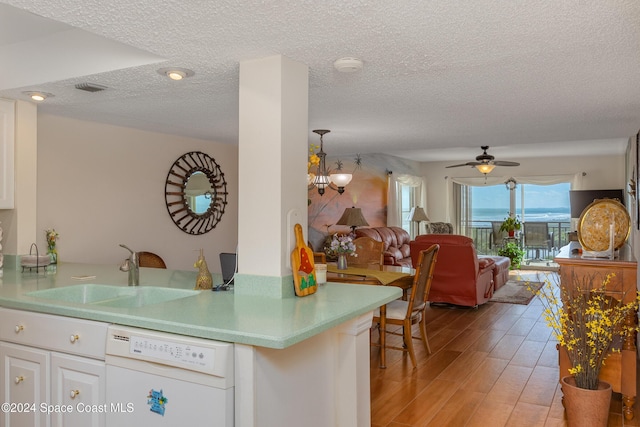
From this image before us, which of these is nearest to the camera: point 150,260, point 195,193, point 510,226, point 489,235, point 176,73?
point 176,73

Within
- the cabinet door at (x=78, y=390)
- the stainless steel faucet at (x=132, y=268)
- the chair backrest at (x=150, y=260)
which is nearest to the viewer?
the cabinet door at (x=78, y=390)

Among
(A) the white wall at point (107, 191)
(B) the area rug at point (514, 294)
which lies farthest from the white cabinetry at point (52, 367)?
(B) the area rug at point (514, 294)

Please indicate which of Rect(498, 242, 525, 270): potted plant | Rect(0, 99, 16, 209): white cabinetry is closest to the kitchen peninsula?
Rect(0, 99, 16, 209): white cabinetry

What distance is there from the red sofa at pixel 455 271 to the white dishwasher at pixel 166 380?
15.0 feet

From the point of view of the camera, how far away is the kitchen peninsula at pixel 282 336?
1824 millimetres

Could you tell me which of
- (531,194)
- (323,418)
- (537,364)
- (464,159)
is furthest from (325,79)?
(531,194)

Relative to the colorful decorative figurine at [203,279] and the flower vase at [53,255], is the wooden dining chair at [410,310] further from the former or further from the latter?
the flower vase at [53,255]

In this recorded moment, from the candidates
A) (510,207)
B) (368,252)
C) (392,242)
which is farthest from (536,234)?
(368,252)

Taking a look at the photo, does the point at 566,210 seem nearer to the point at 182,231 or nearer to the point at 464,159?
the point at 464,159

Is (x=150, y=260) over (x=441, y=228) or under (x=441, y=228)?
under

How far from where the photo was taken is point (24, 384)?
2.39 m

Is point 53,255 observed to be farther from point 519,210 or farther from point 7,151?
point 519,210

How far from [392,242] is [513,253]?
335 centimetres

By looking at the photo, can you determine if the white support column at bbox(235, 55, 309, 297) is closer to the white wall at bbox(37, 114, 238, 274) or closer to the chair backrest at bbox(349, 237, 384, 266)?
the white wall at bbox(37, 114, 238, 274)
